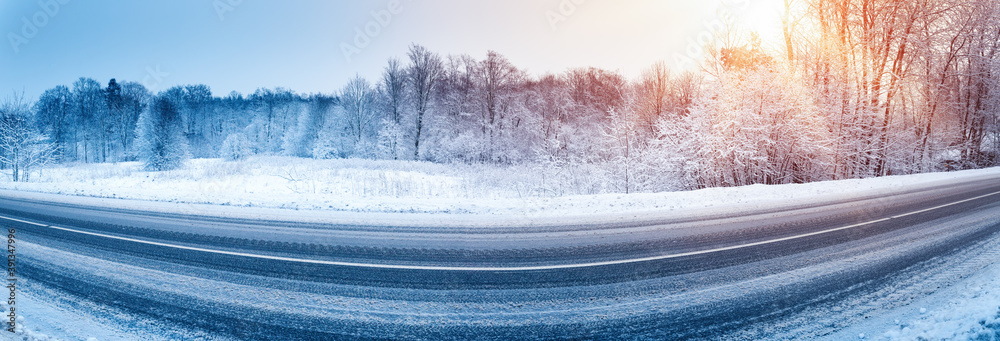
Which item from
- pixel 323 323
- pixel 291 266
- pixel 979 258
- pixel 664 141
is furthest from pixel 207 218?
pixel 664 141

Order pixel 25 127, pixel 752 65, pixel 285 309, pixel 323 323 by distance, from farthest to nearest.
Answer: pixel 25 127 → pixel 752 65 → pixel 285 309 → pixel 323 323

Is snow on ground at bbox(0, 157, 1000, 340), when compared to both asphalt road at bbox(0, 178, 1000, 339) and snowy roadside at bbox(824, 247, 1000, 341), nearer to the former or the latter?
snowy roadside at bbox(824, 247, 1000, 341)

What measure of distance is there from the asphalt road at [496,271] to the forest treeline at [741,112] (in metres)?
7.46

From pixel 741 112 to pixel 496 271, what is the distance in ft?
47.3

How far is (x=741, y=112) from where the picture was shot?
15641 millimetres

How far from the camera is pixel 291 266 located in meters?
5.68

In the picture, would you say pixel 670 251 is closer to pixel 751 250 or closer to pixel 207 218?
pixel 751 250

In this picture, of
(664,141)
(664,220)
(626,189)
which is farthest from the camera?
(664,141)

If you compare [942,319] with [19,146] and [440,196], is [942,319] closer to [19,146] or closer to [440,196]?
[440,196]

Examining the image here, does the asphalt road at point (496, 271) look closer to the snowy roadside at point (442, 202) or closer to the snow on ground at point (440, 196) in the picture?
the snowy roadside at point (442, 202)

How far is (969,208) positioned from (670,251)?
33.4 ft

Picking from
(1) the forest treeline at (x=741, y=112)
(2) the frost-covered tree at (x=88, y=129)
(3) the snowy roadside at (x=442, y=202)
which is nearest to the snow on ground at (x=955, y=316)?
(3) the snowy roadside at (x=442, y=202)

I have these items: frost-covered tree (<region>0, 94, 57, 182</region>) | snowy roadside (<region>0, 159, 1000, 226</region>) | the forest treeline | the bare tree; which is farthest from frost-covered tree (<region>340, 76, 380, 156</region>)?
snowy roadside (<region>0, 159, 1000, 226</region>)

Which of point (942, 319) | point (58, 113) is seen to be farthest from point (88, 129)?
point (942, 319)
